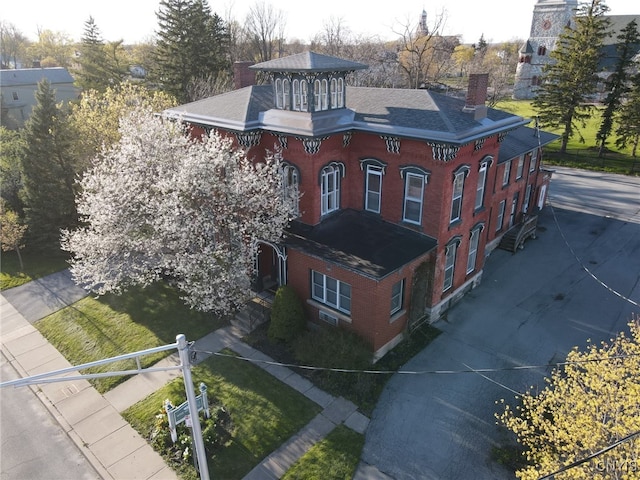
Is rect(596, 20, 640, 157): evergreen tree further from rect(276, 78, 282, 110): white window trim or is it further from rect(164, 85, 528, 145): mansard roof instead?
rect(276, 78, 282, 110): white window trim

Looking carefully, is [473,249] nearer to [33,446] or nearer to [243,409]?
[243,409]

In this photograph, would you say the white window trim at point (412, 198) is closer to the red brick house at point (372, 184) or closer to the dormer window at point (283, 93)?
the red brick house at point (372, 184)

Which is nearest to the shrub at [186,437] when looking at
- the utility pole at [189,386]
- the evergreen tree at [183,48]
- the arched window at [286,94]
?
the utility pole at [189,386]

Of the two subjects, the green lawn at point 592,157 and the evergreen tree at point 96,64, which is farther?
the evergreen tree at point 96,64

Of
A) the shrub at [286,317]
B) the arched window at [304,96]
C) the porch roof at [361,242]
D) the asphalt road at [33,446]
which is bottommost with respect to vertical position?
the asphalt road at [33,446]

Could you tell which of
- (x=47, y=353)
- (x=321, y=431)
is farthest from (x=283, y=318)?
(x=47, y=353)

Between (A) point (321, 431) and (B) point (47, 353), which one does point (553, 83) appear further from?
(B) point (47, 353)
